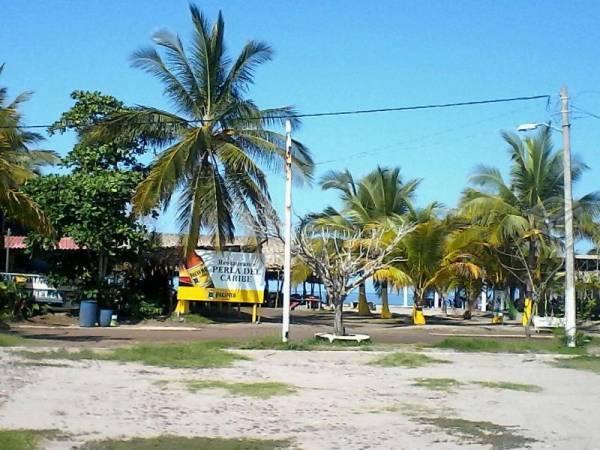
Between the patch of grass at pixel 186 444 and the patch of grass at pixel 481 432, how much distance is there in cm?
228

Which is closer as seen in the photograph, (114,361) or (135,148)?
(114,361)

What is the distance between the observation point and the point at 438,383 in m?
14.8

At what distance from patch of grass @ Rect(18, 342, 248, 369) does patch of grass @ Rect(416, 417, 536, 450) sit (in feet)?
23.4

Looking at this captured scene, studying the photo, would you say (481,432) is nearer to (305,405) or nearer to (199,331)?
(305,405)

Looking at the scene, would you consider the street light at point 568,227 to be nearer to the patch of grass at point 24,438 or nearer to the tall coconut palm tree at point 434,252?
the tall coconut palm tree at point 434,252

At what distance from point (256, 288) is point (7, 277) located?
9.97 meters

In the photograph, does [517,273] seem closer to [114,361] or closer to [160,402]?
[114,361]

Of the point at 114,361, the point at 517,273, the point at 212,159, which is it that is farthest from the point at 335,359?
the point at 517,273

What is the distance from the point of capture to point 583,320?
3650cm

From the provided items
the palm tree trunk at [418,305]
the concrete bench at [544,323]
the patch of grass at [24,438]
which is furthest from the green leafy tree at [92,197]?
the patch of grass at [24,438]

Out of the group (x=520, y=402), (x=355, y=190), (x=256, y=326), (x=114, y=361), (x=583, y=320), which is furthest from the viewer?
(x=355, y=190)

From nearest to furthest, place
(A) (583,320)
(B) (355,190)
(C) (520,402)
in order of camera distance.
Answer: (C) (520,402) < (A) (583,320) < (B) (355,190)

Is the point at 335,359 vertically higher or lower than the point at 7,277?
lower

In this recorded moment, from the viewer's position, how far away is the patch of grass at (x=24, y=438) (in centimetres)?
803
